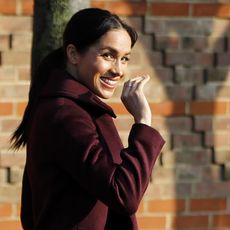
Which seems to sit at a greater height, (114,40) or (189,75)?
(114,40)

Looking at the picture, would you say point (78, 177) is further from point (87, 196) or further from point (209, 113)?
point (209, 113)

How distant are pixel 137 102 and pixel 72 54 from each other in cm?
28

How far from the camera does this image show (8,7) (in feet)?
14.0

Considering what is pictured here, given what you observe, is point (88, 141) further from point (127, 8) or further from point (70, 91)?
point (127, 8)

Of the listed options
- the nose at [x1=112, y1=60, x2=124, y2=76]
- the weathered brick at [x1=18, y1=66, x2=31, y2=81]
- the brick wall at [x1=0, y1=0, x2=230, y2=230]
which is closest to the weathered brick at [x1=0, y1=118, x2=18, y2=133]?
the brick wall at [x1=0, y1=0, x2=230, y2=230]

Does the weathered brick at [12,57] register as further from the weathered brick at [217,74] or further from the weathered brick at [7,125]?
the weathered brick at [217,74]

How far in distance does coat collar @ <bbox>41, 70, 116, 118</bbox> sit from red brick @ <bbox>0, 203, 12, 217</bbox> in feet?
6.70

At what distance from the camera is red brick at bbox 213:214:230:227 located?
4.71 m

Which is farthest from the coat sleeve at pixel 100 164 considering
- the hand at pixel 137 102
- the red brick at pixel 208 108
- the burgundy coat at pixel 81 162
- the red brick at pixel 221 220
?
the red brick at pixel 221 220

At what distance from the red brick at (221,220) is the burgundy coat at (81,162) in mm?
2305

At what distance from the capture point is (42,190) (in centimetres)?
243

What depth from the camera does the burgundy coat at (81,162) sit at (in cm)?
228

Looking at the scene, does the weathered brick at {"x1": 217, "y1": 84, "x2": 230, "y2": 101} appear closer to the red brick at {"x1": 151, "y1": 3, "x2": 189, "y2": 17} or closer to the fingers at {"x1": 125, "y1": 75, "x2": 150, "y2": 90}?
the red brick at {"x1": 151, "y1": 3, "x2": 189, "y2": 17}

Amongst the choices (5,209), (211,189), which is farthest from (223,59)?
(5,209)
